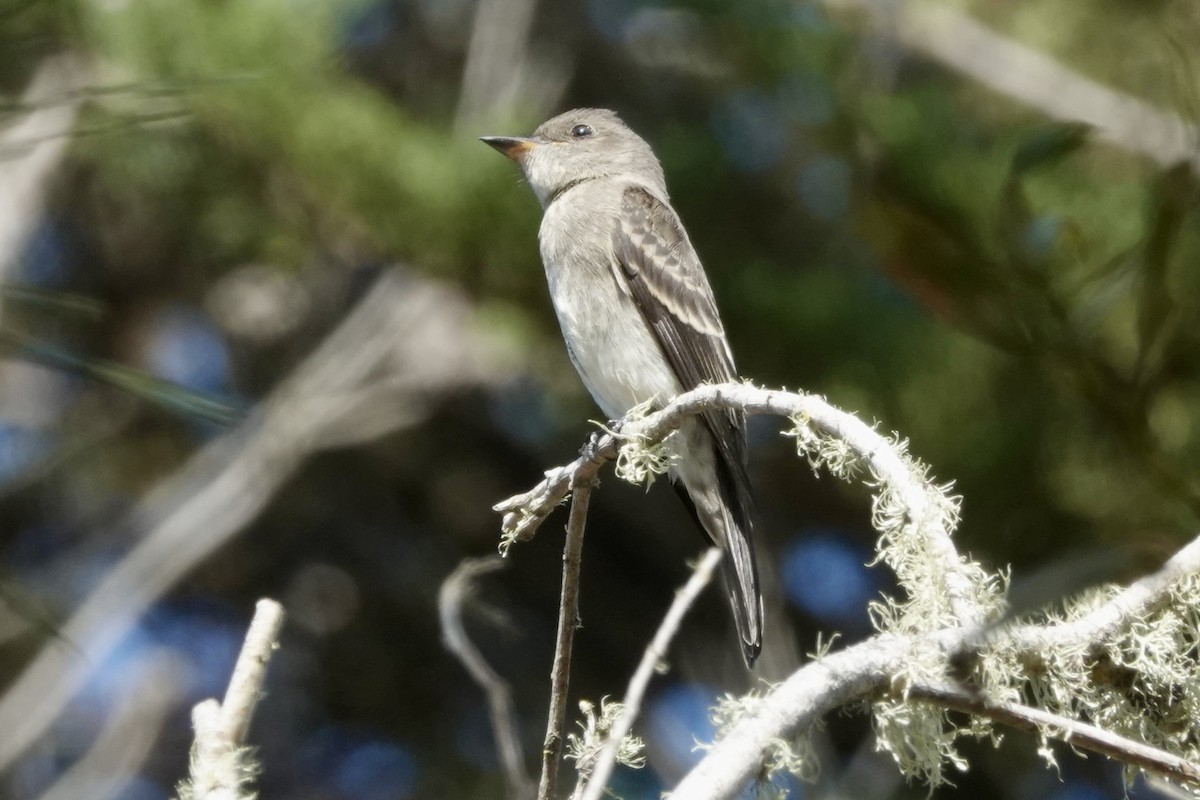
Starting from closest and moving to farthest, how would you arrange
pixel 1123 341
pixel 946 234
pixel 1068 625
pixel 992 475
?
pixel 946 234 → pixel 1068 625 → pixel 1123 341 → pixel 992 475

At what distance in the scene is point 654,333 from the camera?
12.5 ft

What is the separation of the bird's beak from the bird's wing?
0.53 meters

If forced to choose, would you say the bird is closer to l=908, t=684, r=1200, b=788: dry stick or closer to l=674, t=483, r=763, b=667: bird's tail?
l=674, t=483, r=763, b=667: bird's tail

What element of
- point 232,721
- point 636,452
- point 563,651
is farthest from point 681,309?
point 232,721

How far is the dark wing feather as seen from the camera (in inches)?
141

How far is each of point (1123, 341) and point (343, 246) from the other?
2.78 m

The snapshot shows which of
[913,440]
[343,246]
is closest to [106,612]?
[343,246]

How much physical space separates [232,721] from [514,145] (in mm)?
3204

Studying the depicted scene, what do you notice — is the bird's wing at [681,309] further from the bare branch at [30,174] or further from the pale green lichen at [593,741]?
the bare branch at [30,174]

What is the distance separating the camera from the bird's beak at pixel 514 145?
14.8 ft

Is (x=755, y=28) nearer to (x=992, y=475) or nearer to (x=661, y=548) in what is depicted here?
(x=992, y=475)

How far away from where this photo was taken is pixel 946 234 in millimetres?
1718

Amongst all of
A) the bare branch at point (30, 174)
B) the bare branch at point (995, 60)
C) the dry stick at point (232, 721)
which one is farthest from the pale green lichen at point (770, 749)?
the bare branch at point (30, 174)

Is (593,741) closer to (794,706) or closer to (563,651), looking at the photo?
(563,651)
